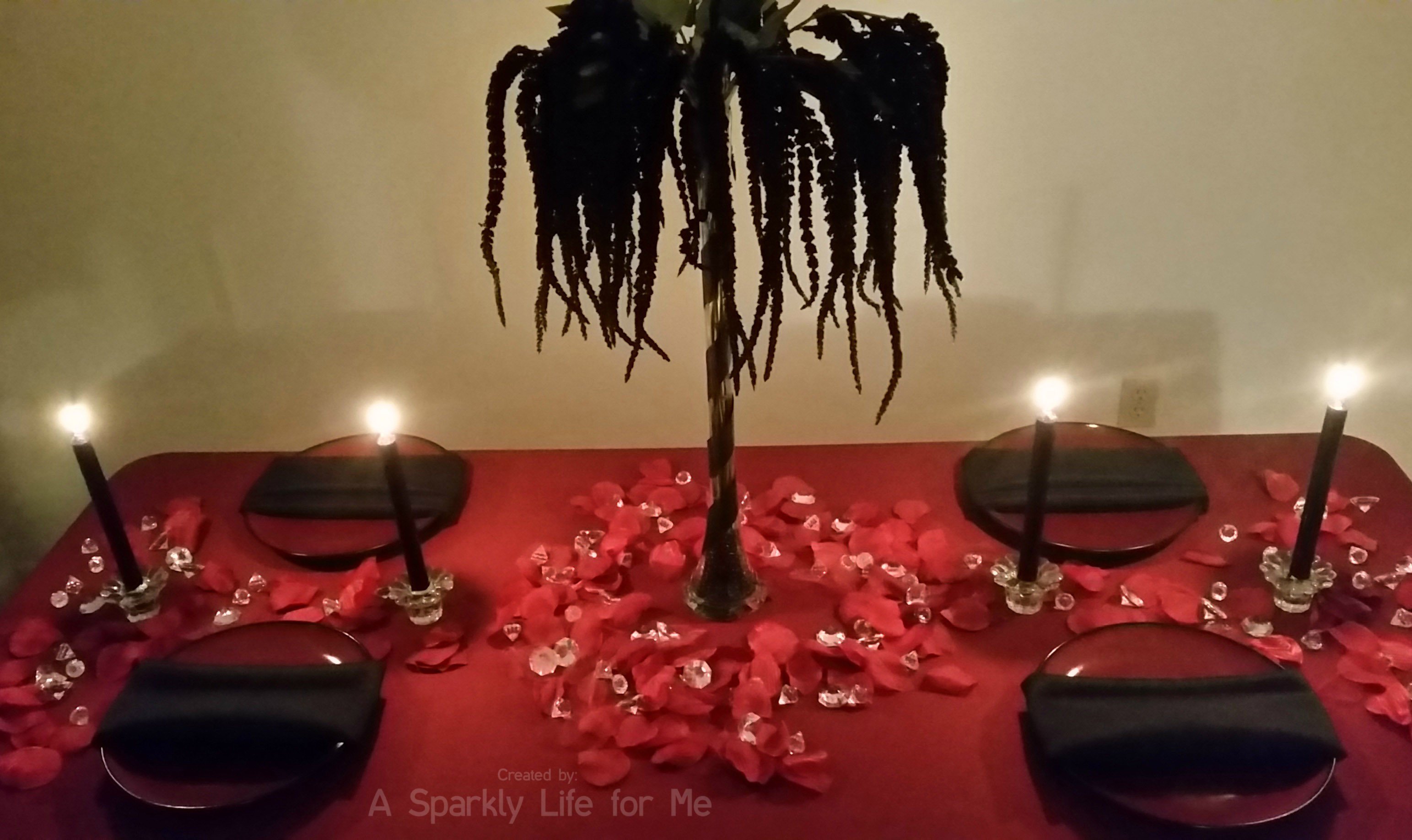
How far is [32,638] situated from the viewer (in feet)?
3.43

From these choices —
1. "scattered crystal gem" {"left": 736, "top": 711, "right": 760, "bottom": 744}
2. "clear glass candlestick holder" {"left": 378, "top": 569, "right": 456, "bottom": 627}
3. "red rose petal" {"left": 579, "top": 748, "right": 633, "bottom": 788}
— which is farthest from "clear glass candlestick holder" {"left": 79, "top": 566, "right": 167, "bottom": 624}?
"scattered crystal gem" {"left": 736, "top": 711, "right": 760, "bottom": 744}

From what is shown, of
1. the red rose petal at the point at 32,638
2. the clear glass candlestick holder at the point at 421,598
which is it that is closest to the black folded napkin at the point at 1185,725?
the clear glass candlestick holder at the point at 421,598

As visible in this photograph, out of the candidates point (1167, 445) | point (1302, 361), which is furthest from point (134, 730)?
point (1302, 361)

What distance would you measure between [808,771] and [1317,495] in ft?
1.75

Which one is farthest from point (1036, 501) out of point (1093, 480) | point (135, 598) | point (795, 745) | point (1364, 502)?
point (135, 598)

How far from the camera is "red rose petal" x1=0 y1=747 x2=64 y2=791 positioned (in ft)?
2.90

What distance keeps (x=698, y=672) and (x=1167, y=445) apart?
65 cm

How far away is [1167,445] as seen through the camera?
1.25 m

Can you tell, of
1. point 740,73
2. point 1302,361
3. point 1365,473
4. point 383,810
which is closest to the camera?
point 740,73

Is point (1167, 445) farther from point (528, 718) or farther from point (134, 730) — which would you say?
point (134, 730)

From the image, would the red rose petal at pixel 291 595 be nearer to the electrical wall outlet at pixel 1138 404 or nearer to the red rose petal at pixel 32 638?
the red rose petal at pixel 32 638

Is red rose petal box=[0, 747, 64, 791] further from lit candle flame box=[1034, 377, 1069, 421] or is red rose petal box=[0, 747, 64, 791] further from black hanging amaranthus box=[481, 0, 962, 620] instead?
lit candle flame box=[1034, 377, 1069, 421]

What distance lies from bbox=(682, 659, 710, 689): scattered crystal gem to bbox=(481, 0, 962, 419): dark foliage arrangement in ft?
1.06

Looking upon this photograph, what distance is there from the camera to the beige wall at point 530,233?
1205mm
